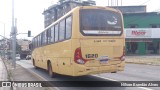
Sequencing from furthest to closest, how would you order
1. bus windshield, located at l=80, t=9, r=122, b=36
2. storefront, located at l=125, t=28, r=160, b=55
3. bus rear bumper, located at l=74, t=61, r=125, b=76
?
storefront, located at l=125, t=28, r=160, b=55 < bus windshield, located at l=80, t=9, r=122, b=36 < bus rear bumper, located at l=74, t=61, r=125, b=76

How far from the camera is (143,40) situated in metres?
58.7

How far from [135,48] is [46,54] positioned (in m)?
43.0

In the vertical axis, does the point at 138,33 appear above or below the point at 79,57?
above

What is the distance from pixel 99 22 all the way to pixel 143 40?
46088 millimetres

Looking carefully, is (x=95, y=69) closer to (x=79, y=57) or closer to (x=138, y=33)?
(x=79, y=57)

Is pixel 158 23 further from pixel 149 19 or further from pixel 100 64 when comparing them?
pixel 100 64

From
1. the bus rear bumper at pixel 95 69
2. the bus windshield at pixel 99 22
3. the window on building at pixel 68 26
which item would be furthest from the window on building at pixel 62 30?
the bus rear bumper at pixel 95 69

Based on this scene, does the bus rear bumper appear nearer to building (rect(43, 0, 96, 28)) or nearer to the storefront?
the storefront

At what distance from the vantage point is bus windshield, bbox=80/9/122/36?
1365 cm

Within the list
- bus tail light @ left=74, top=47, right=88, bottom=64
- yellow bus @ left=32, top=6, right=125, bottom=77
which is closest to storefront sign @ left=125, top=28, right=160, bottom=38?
yellow bus @ left=32, top=6, right=125, bottom=77

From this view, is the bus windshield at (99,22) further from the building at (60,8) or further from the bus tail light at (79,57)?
the building at (60,8)

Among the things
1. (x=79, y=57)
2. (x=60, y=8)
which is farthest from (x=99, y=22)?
(x=60, y=8)

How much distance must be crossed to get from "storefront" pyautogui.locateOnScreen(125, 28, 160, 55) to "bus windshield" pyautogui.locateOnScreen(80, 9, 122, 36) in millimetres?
45001

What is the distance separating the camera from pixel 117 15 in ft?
47.4
